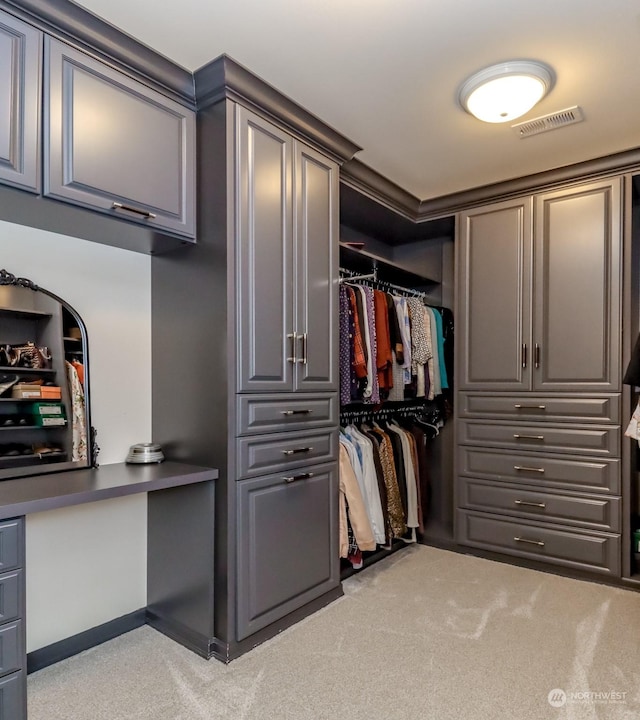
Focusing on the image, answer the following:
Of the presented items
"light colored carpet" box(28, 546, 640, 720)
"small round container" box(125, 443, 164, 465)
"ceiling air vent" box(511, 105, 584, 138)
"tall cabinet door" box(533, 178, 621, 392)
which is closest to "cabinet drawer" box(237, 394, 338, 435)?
"small round container" box(125, 443, 164, 465)

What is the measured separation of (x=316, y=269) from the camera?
2465 mm

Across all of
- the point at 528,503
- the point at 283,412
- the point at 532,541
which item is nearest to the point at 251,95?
the point at 283,412

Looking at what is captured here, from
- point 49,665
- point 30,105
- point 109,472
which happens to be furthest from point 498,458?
point 30,105

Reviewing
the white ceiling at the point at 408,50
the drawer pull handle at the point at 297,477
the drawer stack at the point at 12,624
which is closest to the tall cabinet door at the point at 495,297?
the white ceiling at the point at 408,50

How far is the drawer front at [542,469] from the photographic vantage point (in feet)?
9.21

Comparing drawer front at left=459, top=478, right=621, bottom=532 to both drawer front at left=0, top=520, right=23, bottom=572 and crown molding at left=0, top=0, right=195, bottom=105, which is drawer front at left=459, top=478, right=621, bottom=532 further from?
crown molding at left=0, top=0, right=195, bottom=105

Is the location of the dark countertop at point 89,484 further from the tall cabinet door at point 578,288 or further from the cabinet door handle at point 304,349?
the tall cabinet door at point 578,288

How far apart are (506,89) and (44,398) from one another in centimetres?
228

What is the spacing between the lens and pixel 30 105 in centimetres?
163

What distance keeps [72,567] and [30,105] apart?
1.75m

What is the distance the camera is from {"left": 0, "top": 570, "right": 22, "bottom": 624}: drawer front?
1427mm

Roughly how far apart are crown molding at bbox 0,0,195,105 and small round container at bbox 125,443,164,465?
1488mm

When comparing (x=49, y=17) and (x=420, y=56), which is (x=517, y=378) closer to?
(x=420, y=56)

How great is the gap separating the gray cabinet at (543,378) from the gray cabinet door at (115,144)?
199 cm
